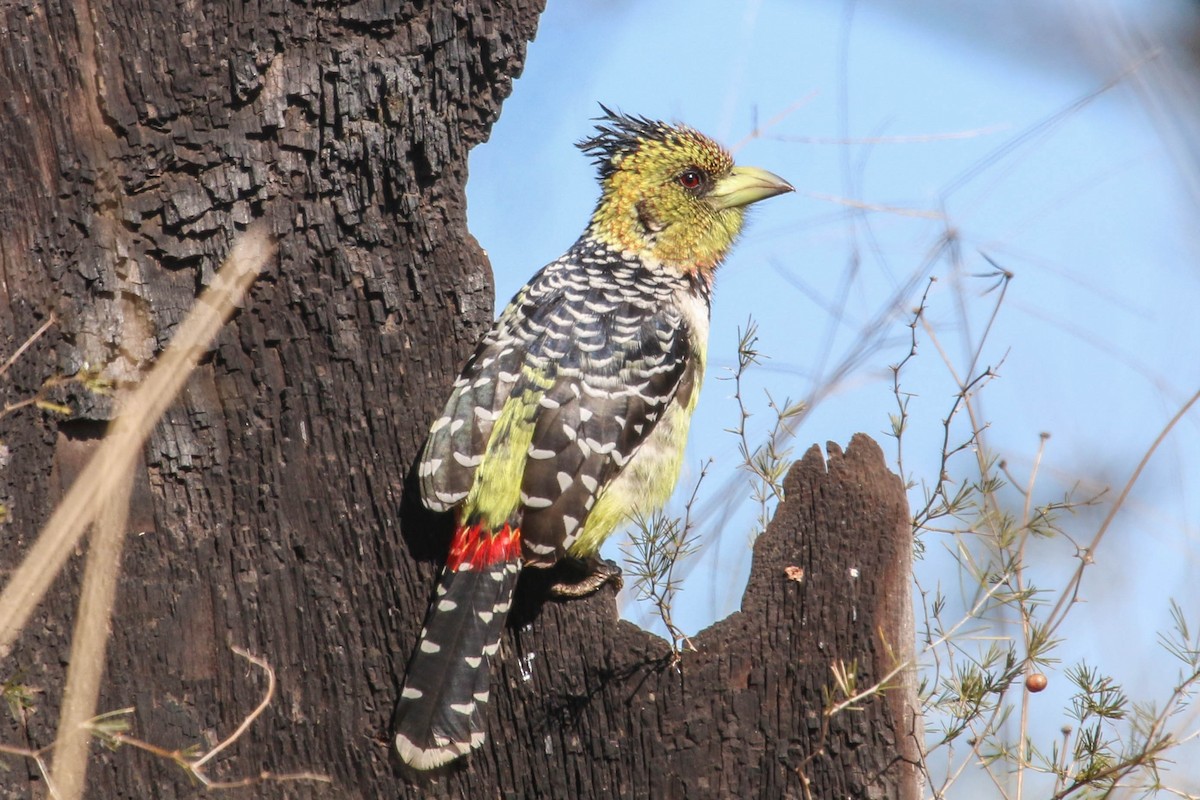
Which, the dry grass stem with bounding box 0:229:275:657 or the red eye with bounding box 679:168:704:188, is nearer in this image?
the dry grass stem with bounding box 0:229:275:657

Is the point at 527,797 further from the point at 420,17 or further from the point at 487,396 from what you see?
the point at 420,17

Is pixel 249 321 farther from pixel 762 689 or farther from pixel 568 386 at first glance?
pixel 762 689

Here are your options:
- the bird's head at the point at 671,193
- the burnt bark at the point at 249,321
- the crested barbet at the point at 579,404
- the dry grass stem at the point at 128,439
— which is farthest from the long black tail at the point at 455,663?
the bird's head at the point at 671,193

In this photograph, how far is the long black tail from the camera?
3.31 metres

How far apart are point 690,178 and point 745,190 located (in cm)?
22

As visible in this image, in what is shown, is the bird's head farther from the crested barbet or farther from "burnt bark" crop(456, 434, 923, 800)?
"burnt bark" crop(456, 434, 923, 800)

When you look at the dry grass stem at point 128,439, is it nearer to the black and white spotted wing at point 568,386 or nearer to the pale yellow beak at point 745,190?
the black and white spotted wing at point 568,386

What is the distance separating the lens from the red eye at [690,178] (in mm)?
4910

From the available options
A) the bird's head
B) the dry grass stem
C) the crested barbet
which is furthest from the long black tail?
the bird's head

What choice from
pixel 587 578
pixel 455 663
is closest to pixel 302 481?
pixel 455 663

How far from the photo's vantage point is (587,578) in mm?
3768

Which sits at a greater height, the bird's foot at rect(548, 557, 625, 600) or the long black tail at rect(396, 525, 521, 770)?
the bird's foot at rect(548, 557, 625, 600)

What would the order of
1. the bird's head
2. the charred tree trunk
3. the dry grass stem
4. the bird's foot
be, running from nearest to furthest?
the dry grass stem, the charred tree trunk, the bird's foot, the bird's head

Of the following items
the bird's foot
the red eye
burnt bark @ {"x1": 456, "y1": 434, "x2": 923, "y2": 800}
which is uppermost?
the red eye
